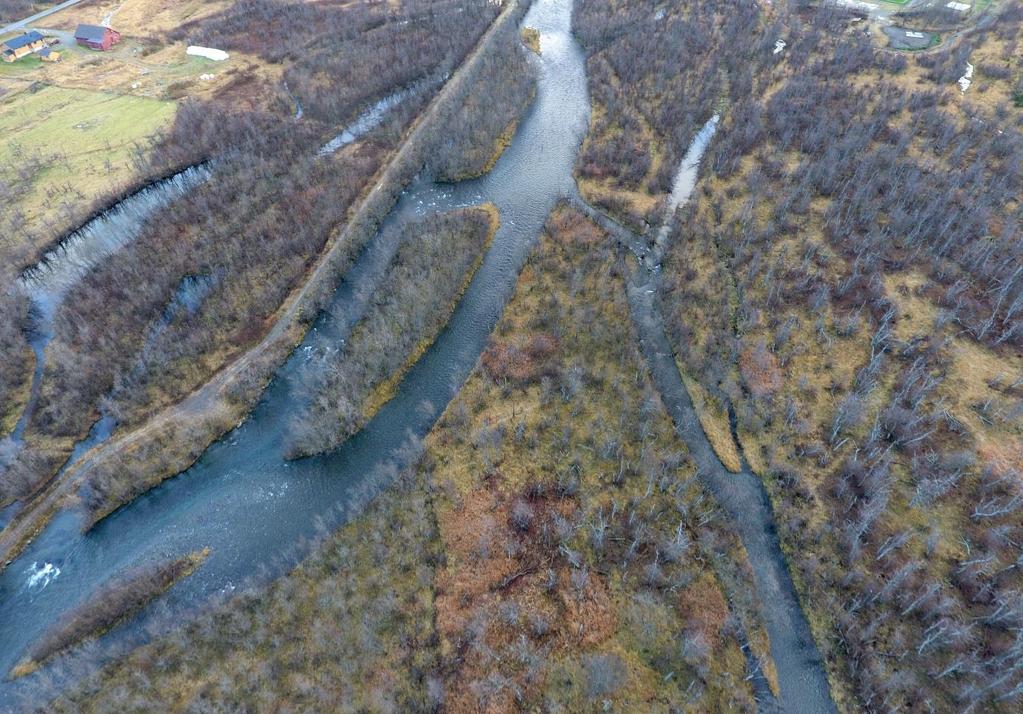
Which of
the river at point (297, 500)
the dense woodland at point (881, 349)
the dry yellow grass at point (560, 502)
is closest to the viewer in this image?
the dry yellow grass at point (560, 502)

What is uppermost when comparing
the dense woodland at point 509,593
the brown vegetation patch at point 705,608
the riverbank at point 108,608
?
the riverbank at point 108,608

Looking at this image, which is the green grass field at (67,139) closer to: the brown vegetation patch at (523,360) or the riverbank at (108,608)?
the riverbank at (108,608)

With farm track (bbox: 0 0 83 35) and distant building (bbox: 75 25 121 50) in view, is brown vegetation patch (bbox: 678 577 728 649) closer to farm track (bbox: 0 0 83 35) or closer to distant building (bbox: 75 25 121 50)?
distant building (bbox: 75 25 121 50)

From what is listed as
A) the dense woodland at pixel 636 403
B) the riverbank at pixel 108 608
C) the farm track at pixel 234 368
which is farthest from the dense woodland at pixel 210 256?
the riverbank at pixel 108 608

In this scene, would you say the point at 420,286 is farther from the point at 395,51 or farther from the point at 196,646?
the point at 395,51

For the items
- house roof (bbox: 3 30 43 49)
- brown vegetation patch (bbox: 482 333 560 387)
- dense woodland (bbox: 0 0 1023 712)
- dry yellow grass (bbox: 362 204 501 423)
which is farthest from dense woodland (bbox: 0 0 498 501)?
house roof (bbox: 3 30 43 49)

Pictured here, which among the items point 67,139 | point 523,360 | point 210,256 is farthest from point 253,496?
point 67,139

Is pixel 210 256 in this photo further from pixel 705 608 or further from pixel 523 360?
pixel 705 608
